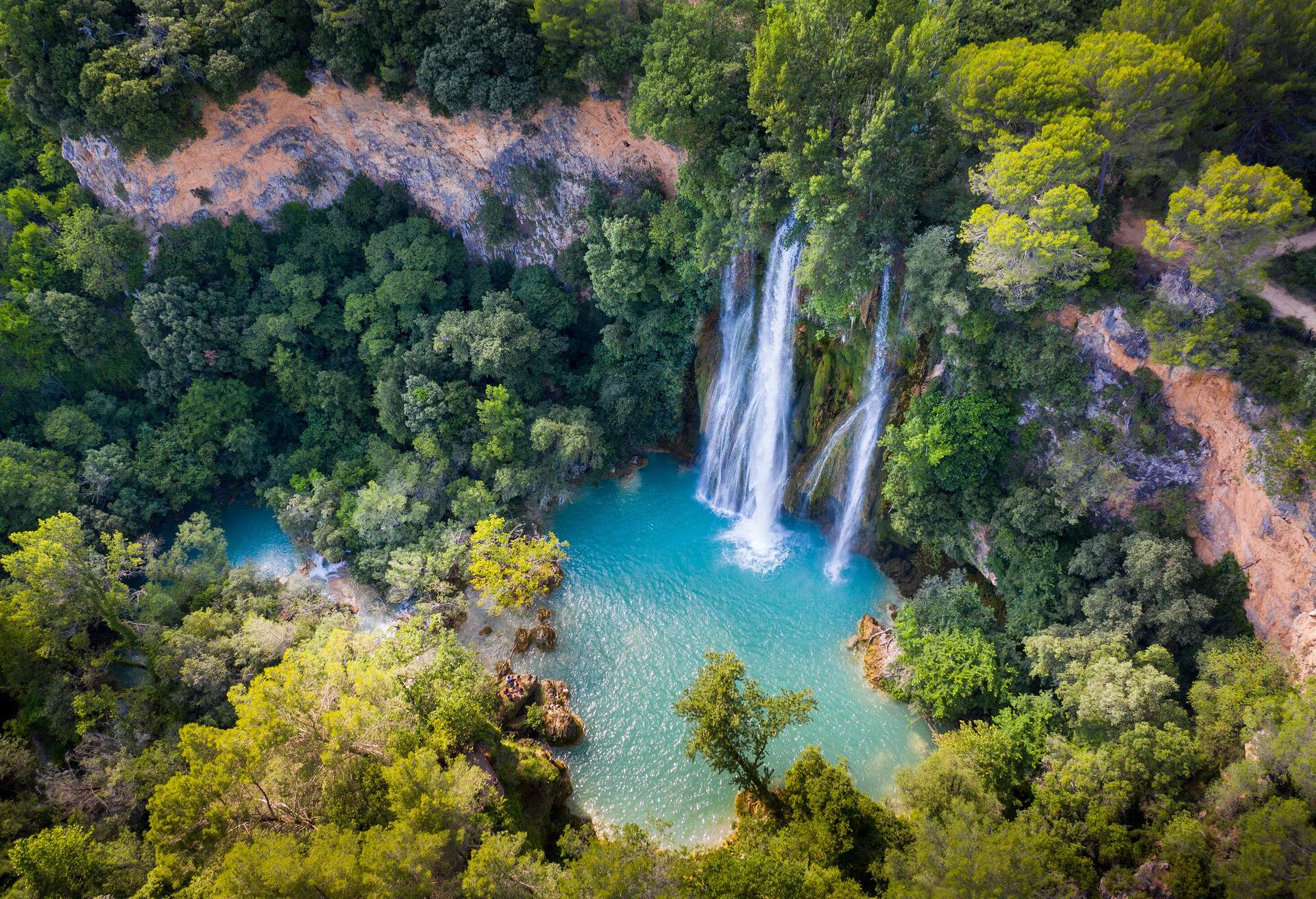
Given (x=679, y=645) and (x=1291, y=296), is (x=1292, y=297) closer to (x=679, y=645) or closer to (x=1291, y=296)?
(x=1291, y=296)

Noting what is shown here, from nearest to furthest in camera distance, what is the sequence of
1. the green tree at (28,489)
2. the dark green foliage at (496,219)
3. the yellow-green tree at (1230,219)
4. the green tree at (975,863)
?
the green tree at (975,863), the yellow-green tree at (1230,219), the green tree at (28,489), the dark green foliage at (496,219)

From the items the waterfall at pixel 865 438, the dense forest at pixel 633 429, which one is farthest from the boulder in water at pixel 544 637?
the waterfall at pixel 865 438

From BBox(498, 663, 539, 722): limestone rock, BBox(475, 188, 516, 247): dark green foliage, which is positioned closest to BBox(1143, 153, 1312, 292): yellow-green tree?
BBox(498, 663, 539, 722): limestone rock

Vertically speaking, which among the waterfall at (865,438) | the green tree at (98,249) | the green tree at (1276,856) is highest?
the green tree at (98,249)

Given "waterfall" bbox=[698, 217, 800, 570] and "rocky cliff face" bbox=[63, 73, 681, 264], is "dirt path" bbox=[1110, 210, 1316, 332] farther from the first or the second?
"rocky cliff face" bbox=[63, 73, 681, 264]

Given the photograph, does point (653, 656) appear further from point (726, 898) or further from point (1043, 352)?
point (1043, 352)

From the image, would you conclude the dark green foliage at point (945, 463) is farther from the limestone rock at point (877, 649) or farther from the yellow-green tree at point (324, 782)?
the yellow-green tree at point (324, 782)

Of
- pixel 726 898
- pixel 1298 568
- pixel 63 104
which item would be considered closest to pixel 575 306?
pixel 63 104

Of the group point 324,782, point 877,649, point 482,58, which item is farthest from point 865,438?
point 324,782
